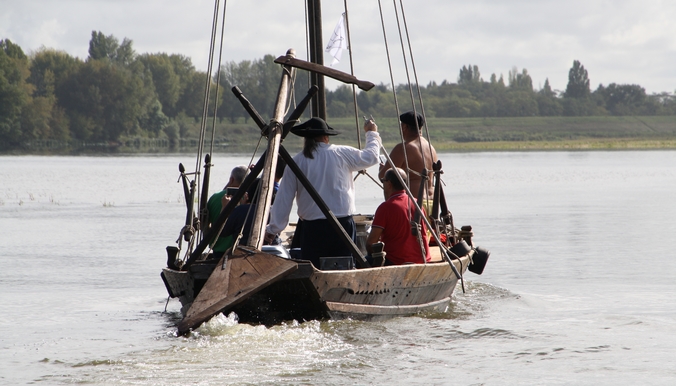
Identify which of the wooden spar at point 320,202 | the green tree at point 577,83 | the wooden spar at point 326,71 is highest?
the green tree at point 577,83

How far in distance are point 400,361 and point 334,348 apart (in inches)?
22.9

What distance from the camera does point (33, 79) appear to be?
108 m

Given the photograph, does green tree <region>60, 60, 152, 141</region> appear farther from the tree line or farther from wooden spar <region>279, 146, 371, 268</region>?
wooden spar <region>279, 146, 371, 268</region>

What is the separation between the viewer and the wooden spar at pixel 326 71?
8.90 meters

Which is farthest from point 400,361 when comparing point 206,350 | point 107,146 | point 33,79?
point 33,79

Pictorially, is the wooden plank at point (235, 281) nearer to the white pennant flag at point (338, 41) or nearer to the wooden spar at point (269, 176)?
the wooden spar at point (269, 176)

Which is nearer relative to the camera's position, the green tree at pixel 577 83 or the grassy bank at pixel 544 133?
the grassy bank at pixel 544 133

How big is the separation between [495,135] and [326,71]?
340ft

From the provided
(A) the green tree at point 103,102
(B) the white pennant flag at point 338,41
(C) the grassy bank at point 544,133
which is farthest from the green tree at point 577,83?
(B) the white pennant flag at point 338,41

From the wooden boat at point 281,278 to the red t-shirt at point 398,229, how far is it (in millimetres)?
238

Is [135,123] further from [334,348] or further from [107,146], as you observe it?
[334,348]

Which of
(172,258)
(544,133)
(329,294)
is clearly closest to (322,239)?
(329,294)

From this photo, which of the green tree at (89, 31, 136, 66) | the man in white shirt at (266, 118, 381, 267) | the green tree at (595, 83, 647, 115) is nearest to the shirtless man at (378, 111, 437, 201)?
the man in white shirt at (266, 118, 381, 267)

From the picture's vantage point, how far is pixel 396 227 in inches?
371
